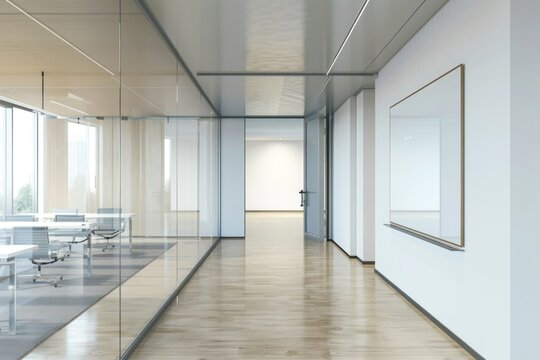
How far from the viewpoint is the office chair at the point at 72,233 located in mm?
1979

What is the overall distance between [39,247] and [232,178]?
299 inches

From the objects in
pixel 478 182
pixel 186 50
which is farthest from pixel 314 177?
pixel 478 182

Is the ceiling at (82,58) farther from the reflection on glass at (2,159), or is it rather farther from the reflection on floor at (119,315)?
the reflection on floor at (119,315)

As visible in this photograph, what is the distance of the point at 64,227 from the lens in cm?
206

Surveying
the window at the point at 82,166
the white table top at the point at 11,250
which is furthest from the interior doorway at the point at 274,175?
the white table top at the point at 11,250

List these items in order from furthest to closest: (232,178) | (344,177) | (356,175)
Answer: (232,178) → (344,177) → (356,175)

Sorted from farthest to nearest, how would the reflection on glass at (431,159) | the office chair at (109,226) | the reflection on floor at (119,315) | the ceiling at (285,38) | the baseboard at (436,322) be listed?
1. the ceiling at (285,38)
2. the reflection on glass at (431,159)
3. the baseboard at (436,322)
4. the office chair at (109,226)
5. the reflection on floor at (119,315)

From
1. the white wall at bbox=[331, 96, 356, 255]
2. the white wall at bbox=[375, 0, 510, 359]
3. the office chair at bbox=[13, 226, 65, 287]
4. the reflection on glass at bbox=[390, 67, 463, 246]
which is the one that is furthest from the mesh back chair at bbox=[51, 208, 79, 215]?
the white wall at bbox=[331, 96, 356, 255]

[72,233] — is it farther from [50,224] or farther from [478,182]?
[478,182]

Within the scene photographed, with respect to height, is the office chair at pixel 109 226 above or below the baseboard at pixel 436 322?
above

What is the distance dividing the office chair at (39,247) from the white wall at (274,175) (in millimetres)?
15240

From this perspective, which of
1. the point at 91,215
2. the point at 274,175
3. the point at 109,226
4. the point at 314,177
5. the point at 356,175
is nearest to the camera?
→ the point at 91,215

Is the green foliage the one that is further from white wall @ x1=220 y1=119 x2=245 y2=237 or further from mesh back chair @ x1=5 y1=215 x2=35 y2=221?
white wall @ x1=220 y1=119 x2=245 y2=237

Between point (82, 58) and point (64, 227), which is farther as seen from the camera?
point (82, 58)
